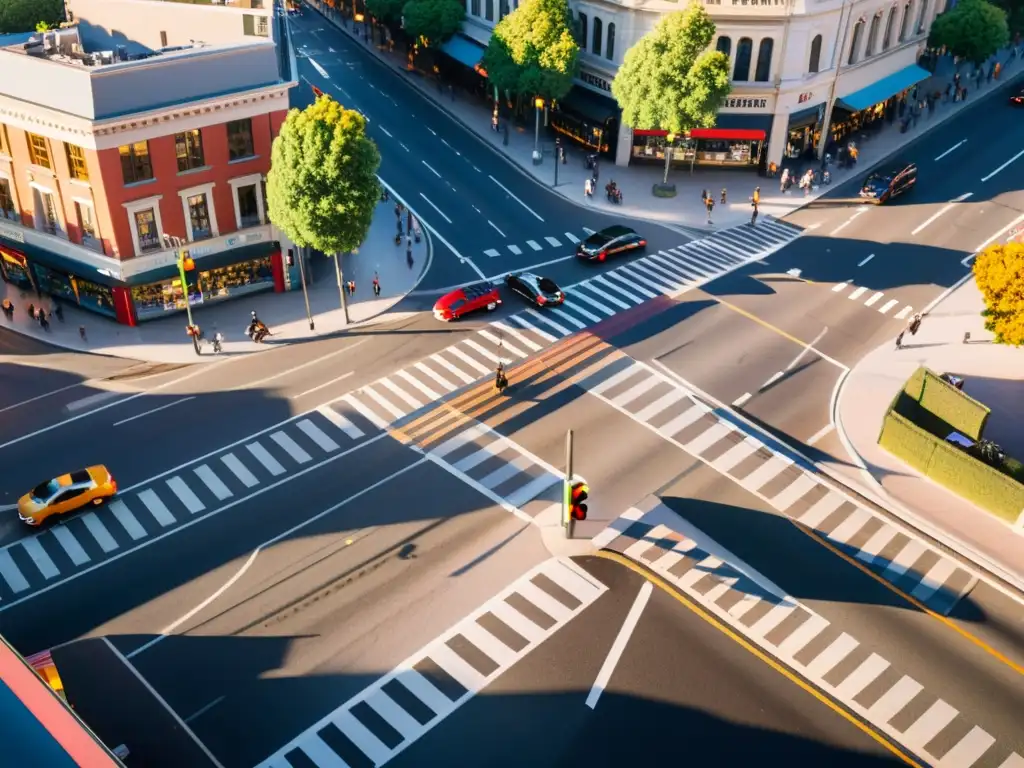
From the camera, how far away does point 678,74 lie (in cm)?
6278

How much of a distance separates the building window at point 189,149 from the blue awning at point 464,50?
3438 cm

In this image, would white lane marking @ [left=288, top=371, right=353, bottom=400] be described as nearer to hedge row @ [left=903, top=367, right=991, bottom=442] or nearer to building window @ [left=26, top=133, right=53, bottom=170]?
building window @ [left=26, top=133, right=53, bottom=170]

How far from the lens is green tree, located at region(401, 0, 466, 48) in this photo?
82188 millimetres

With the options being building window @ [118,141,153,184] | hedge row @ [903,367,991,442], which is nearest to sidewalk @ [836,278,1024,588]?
hedge row @ [903,367,991,442]

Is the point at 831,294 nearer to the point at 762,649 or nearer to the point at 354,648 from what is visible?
the point at 762,649

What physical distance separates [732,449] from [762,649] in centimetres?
1157

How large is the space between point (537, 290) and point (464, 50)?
36.9 m

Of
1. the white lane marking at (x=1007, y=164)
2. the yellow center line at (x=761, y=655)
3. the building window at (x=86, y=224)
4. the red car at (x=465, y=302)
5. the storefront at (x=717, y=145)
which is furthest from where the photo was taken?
the white lane marking at (x=1007, y=164)

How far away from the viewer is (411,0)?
85.1m

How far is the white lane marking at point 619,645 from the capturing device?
32719mm

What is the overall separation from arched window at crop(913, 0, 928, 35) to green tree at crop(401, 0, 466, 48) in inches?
1469

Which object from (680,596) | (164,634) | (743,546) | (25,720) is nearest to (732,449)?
(743,546)

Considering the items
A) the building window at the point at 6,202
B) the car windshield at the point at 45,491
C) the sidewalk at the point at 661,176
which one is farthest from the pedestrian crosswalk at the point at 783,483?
the building window at the point at 6,202

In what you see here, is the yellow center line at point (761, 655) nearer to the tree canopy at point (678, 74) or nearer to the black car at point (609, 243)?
the black car at point (609, 243)
